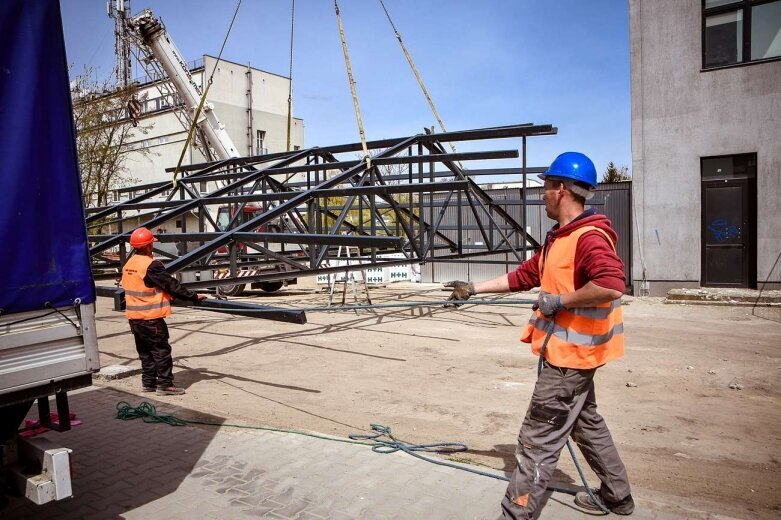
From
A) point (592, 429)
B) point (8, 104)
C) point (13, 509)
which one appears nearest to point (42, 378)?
point (8, 104)

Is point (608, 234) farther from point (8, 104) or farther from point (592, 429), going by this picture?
point (8, 104)

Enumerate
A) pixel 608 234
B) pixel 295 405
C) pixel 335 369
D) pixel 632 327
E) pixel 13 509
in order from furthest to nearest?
pixel 632 327
pixel 335 369
pixel 295 405
pixel 13 509
pixel 608 234

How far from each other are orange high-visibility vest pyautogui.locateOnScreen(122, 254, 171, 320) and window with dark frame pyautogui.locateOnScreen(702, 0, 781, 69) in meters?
14.7

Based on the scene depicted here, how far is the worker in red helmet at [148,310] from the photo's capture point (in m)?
6.85

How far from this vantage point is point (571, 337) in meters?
3.29

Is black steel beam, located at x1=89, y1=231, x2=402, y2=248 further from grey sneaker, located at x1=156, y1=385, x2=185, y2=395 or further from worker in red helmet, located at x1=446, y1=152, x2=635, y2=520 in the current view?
worker in red helmet, located at x1=446, y1=152, x2=635, y2=520

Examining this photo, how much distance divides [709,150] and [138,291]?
1430 cm

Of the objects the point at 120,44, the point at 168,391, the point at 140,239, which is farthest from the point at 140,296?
the point at 120,44

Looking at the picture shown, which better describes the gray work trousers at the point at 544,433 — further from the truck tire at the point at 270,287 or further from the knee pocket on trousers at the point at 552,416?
the truck tire at the point at 270,287

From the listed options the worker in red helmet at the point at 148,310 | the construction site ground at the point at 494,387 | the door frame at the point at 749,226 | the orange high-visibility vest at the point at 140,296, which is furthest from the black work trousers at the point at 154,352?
the door frame at the point at 749,226

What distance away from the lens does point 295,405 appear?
646cm

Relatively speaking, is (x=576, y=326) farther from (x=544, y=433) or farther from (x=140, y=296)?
(x=140, y=296)

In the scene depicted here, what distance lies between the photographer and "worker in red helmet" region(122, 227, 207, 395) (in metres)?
6.85

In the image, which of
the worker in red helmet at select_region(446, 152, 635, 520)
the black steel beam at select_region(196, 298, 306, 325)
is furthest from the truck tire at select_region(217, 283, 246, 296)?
the worker in red helmet at select_region(446, 152, 635, 520)
